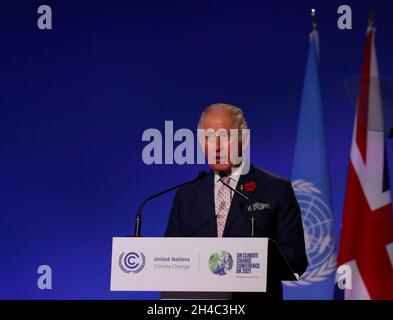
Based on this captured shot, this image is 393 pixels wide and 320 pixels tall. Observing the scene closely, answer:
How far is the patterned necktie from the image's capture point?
3.61m

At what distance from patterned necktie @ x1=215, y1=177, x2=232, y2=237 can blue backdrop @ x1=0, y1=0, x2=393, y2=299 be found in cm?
130

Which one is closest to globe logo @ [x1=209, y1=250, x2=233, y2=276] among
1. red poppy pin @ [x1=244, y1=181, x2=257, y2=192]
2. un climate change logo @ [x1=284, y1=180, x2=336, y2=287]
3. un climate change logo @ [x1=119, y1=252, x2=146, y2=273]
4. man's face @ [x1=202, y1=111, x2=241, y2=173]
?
un climate change logo @ [x1=119, y1=252, x2=146, y2=273]

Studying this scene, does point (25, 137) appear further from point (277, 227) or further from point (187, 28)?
point (277, 227)

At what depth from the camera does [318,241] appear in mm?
4859

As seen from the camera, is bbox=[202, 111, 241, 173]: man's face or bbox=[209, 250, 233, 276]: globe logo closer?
bbox=[209, 250, 233, 276]: globe logo

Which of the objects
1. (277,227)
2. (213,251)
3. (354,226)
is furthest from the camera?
(354,226)

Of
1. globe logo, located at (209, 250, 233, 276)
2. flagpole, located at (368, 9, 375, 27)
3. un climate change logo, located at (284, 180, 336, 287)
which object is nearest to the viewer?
globe logo, located at (209, 250, 233, 276)

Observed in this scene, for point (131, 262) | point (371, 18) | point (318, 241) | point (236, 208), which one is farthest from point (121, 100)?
point (131, 262)

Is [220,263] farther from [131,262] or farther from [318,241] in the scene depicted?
[318,241]

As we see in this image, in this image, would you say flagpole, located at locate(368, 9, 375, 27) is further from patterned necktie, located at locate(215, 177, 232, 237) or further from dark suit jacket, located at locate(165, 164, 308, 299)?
patterned necktie, located at locate(215, 177, 232, 237)

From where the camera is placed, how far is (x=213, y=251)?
3117 millimetres

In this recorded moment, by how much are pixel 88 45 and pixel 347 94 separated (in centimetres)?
167

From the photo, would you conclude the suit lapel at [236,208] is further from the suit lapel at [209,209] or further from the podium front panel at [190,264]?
the podium front panel at [190,264]

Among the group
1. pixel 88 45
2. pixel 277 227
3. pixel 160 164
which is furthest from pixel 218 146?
pixel 88 45
